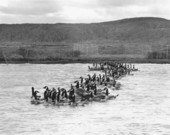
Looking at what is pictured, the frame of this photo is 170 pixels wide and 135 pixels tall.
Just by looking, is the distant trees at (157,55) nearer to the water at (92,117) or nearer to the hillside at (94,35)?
the hillside at (94,35)

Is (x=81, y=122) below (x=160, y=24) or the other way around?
below

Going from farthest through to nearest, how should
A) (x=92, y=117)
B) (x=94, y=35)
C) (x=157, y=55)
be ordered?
(x=94, y=35), (x=157, y=55), (x=92, y=117)

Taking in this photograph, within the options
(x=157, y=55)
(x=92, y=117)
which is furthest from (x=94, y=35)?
(x=92, y=117)

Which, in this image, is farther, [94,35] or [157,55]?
[94,35]

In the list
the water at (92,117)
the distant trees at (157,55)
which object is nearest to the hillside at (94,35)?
the distant trees at (157,55)

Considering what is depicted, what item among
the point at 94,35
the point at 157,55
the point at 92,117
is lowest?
the point at 92,117

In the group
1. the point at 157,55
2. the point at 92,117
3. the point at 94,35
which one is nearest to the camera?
the point at 92,117

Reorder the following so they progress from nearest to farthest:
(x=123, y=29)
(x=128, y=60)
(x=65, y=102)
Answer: (x=65, y=102)
(x=128, y=60)
(x=123, y=29)

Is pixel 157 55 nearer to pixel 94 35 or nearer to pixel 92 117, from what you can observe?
pixel 94 35

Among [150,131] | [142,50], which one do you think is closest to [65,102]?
[150,131]

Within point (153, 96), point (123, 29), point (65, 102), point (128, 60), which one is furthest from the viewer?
point (123, 29)

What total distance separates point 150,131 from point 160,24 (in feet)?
543

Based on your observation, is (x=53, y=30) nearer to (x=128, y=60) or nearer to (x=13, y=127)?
(x=128, y=60)

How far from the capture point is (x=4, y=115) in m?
29.9
